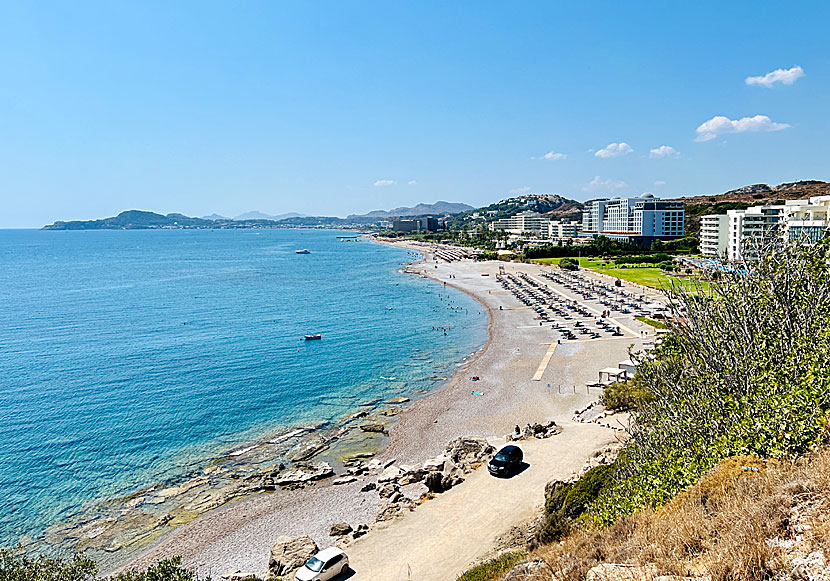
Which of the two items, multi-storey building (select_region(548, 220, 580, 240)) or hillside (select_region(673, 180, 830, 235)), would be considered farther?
multi-storey building (select_region(548, 220, 580, 240))

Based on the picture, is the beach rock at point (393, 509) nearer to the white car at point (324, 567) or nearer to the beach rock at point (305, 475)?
the white car at point (324, 567)

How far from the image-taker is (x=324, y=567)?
49.4 feet

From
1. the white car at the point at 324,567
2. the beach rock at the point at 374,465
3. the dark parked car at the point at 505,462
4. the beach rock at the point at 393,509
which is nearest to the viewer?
the white car at the point at 324,567

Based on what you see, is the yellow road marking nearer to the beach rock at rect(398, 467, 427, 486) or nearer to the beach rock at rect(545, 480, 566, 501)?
the beach rock at rect(398, 467, 427, 486)

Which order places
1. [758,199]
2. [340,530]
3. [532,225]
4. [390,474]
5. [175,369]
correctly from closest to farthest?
[340,530] < [390,474] < [175,369] < [758,199] < [532,225]

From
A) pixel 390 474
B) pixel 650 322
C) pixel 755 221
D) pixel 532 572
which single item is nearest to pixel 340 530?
pixel 390 474

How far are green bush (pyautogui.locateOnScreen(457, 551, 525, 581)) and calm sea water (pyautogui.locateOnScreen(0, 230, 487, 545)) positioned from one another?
1790 cm

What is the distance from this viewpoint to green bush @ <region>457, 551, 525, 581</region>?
1176cm

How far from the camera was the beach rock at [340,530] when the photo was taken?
61.2ft

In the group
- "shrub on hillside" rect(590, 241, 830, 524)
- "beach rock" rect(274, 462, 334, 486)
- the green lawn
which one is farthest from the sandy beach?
the green lawn

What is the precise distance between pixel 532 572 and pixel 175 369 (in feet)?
126

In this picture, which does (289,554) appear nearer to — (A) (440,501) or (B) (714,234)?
(A) (440,501)

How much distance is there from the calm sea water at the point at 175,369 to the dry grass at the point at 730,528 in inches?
888

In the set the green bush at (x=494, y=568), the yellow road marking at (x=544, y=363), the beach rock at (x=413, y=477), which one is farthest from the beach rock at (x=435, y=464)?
the yellow road marking at (x=544, y=363)
